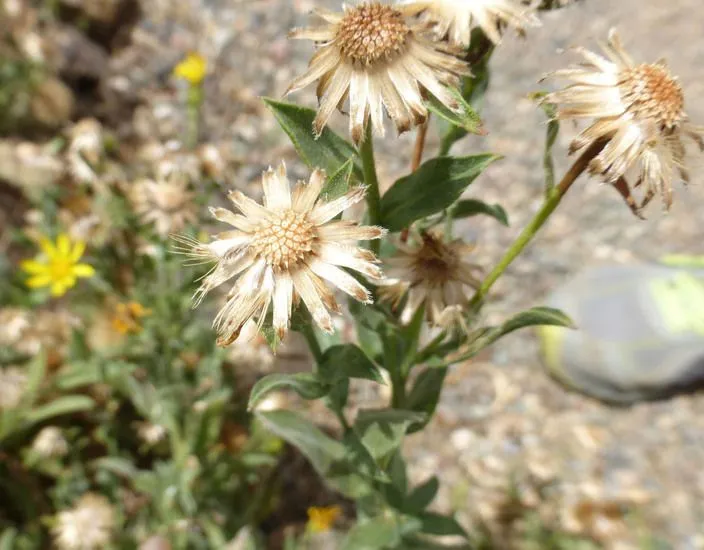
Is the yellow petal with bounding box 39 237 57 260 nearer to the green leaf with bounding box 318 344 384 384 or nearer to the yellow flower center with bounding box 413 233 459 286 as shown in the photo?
the green leaf with bounding box 318 344 384 384

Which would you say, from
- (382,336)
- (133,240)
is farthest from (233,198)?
(133,240)

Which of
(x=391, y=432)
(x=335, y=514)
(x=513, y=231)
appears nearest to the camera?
(x=391, y=432)

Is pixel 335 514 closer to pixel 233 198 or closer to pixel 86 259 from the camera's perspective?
pixel 86 259

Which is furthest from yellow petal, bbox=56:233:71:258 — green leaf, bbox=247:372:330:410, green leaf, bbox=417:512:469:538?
green leaf, bbox=417:512:469:538

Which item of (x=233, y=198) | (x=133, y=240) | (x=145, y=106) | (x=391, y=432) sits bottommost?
(x=391, y=432)

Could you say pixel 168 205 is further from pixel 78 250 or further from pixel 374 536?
pixel 374 536

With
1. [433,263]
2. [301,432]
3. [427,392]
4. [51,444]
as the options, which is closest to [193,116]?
[51,444]
